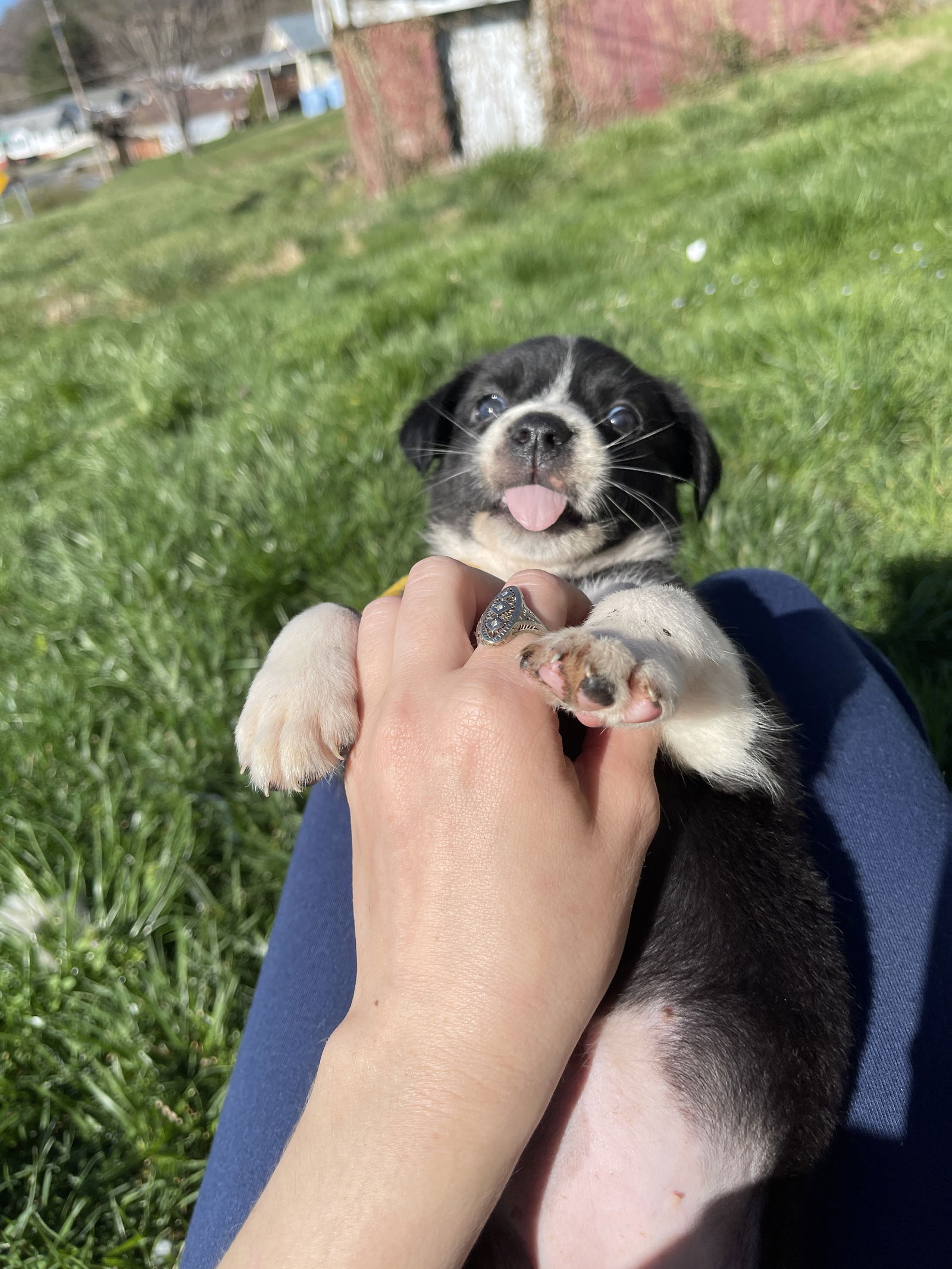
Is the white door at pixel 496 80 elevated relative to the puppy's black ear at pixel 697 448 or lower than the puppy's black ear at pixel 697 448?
elevated

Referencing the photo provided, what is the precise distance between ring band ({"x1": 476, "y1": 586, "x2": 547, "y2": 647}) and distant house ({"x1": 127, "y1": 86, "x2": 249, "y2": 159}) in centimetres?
2938

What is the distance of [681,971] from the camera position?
1.46 meters

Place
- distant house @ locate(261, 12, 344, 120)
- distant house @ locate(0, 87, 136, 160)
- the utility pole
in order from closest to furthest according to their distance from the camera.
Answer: the utility pole
distant house @ locate(0, 87, 136, 160)
distant house @ locate(261, 12, 344, 120)

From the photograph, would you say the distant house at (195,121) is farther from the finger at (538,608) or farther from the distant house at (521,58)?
the finger at (538,608)

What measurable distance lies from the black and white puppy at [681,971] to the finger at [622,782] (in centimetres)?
6

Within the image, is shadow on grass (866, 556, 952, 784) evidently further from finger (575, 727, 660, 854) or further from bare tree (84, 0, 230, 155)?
bare tree (84, 0, 230, 155)

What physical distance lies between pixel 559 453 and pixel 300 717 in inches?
50.1

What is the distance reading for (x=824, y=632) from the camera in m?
2.11

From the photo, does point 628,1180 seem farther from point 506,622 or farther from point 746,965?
point 506,622

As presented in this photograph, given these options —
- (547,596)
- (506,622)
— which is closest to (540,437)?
(547,596)

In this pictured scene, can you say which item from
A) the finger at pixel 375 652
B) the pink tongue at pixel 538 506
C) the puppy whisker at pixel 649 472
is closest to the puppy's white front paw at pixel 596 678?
the finger at pixel 375 652

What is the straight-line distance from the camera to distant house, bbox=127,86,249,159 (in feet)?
87.2

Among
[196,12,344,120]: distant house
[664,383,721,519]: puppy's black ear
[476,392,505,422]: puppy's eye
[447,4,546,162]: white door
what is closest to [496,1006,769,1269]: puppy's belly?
[664,383,721,519]: puppy's black ear

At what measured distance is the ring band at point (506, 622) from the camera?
1315 millimetres
